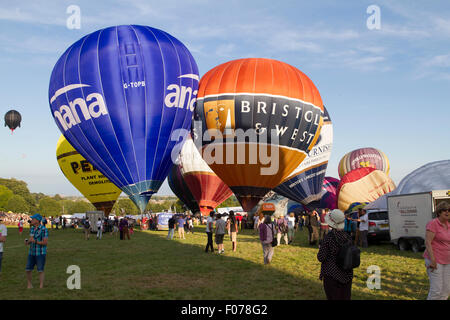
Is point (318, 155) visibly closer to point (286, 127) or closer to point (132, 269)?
point (286, 127)

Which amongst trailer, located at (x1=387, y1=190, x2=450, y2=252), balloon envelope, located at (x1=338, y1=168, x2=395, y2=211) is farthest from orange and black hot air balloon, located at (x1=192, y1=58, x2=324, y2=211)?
trailer, located at (x1=387, y1=190, x2=450, y2=252)

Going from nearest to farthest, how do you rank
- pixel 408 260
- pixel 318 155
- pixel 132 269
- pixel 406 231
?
pixel 132 269 → pixel 408 260 → pixel 406 231 → pixel 318 155

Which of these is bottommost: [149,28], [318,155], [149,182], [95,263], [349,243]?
[95,263]

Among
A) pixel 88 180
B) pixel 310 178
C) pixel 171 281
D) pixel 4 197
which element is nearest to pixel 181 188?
pixel 88 180

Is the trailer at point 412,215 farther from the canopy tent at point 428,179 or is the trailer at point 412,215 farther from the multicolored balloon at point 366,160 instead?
the multicolored balloon at point 366,160

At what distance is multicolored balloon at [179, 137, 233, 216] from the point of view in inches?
1839

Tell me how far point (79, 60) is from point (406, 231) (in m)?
19.0

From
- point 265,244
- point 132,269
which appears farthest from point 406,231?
point 132,269

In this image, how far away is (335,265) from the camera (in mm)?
6426

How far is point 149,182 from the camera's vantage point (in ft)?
76.5

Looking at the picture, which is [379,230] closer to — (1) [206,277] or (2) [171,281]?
(1) [206,277]

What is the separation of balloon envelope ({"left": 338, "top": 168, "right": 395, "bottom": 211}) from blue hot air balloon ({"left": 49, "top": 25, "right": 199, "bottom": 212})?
1545 centimetres

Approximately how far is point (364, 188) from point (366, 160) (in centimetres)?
2254
